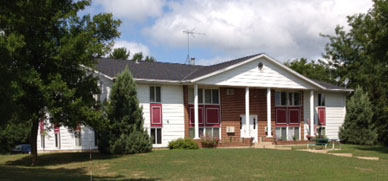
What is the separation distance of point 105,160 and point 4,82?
13.2 metres

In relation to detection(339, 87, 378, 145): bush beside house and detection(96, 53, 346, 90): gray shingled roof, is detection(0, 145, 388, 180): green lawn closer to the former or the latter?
detection(96, 53, 346, 90): gray shingled roof

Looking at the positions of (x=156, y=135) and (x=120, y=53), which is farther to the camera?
(x=120, y=53)

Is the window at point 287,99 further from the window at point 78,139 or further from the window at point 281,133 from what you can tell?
the window at point 78,139

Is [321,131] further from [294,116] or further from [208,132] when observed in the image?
[208,132]

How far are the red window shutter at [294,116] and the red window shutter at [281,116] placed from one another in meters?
0.67

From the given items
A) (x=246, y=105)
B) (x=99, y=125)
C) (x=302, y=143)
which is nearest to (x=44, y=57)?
(x=99, y=125)

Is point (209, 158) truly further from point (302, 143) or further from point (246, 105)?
point (302, 143)

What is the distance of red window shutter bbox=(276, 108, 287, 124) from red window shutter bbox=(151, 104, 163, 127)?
35.4 ft

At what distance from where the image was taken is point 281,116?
126ft

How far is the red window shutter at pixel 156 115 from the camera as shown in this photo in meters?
31.8

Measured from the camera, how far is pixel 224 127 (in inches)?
1388

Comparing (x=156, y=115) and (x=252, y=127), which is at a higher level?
(x=156, y=115)

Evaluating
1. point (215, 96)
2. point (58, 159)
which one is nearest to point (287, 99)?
point (215, 96)

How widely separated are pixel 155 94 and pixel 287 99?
40.5ft
